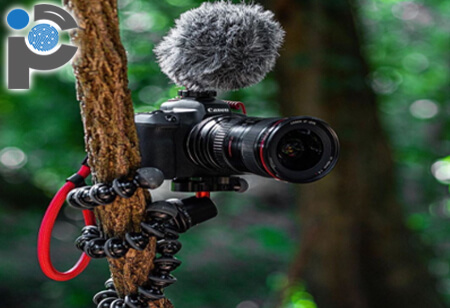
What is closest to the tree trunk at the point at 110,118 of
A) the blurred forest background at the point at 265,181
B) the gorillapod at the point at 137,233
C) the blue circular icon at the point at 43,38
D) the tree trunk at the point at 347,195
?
the gorillapod at the point at 137,233

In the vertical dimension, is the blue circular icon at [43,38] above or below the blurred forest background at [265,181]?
above

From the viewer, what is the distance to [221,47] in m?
1.05

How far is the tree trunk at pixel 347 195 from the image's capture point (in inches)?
109

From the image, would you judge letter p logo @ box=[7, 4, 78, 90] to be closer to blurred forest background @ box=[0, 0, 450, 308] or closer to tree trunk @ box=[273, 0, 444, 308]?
blurred forest background @ box=[0, 0, 450, 308]

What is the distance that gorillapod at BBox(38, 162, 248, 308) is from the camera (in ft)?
2.88

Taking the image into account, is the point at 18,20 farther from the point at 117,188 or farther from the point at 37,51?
the point at 117,188

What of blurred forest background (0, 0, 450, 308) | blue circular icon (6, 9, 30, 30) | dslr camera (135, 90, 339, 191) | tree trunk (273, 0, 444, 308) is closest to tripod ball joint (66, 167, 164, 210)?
dslr camera (135, 90, 339, 191)

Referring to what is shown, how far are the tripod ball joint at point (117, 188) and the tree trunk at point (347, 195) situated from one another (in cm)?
192

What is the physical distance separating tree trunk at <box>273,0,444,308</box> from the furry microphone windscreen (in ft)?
5.43

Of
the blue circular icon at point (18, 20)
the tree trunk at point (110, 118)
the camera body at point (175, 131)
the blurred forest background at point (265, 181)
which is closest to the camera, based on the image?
the tree trunk at point (110, 118)

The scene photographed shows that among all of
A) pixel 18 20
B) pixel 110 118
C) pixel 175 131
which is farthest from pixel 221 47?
pixel 18 20

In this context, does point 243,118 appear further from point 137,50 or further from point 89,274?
point 89,274

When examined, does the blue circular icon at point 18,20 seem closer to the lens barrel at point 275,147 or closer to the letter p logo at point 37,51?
the letter p logo at point 37,51

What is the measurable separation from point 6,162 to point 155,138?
3338 millimetres
